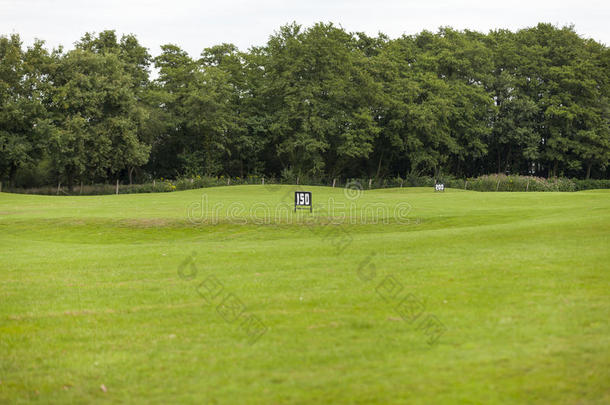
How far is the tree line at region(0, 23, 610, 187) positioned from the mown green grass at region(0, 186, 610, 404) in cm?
4336

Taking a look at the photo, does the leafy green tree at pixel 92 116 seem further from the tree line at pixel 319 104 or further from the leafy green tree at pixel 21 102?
the leafy green tree at pixel 21 102

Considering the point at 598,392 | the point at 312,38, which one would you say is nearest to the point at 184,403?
the point at 598,392

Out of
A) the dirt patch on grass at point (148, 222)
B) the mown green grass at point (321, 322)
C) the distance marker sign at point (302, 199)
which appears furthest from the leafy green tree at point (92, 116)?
the mown green grass at point (321, 322)

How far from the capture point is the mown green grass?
7.29 m

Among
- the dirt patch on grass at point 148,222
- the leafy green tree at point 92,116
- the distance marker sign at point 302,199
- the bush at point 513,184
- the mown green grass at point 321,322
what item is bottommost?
the mown green grass at point 321,322

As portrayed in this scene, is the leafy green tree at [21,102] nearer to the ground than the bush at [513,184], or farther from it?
farther from it

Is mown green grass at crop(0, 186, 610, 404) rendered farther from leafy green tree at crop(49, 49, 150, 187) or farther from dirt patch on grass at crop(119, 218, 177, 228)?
leafy green tree at crop(49, 49, 150, 187)

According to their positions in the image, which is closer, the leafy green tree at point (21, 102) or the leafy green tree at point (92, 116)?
the leafy green tree at point (21, 102)

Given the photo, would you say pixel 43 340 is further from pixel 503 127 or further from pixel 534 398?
pixel 503 127

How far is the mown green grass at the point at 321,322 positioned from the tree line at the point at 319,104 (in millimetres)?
43361

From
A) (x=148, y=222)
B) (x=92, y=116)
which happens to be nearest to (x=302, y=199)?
(x=148, y=222)

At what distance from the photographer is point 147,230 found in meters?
24.4

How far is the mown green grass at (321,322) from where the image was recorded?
729 centimetres

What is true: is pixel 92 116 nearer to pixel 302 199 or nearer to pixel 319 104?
pixel 319 104
